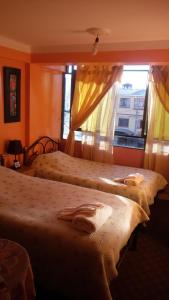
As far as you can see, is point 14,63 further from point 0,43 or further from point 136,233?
point 136,233

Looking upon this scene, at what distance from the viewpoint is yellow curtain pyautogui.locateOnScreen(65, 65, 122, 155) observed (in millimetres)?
4238

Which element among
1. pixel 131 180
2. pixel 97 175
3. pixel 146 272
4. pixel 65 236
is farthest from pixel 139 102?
pixel 65 236

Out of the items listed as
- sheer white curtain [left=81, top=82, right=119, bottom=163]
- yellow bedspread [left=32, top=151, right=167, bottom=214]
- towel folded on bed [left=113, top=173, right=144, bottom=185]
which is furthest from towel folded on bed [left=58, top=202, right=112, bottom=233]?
sheer white curtain [left=81, top=82, right=119, bottom=163]

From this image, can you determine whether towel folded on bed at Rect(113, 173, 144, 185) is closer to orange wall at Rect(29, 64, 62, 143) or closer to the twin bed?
the twin bed

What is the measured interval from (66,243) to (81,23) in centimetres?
215

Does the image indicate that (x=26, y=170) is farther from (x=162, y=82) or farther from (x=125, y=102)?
(x=162, y=82)

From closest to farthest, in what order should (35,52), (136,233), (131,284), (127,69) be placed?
(131,284) < (136,233) < (35,52) < (127,69)

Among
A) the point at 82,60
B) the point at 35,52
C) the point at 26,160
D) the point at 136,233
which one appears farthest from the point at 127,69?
the point at 136,233

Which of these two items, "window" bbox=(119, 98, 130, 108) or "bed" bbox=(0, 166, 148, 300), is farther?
"window" bbox=(119, 98, 130, 108)

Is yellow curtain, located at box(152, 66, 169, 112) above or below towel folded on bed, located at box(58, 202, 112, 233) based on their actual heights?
above

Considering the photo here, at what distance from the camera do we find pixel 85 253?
173 centimetres

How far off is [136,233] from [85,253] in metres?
1.21

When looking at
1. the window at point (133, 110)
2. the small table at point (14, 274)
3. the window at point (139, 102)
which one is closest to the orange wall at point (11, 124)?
the window at point (133, 110)

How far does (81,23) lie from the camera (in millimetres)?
2553
